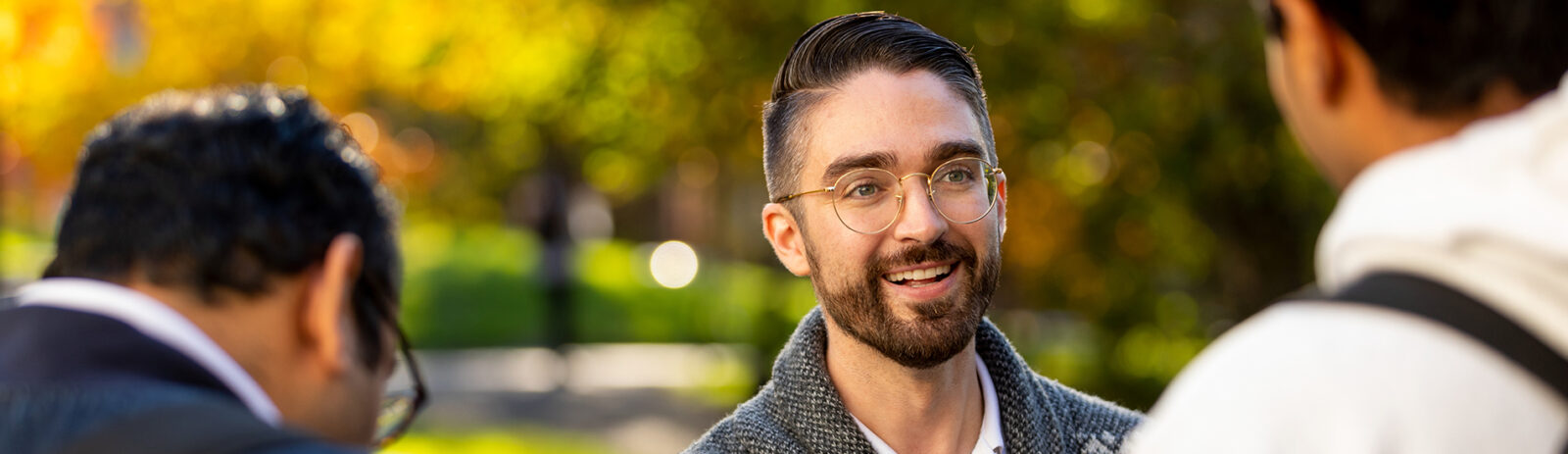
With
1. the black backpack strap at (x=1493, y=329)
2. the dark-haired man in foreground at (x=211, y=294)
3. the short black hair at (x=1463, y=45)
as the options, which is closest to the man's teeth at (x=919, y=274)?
the dark-haired man in foreground at (x=211, y=294)

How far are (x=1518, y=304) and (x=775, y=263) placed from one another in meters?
18.1

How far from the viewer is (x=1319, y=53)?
4.40ft

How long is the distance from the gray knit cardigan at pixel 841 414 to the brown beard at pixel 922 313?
0.52 ft

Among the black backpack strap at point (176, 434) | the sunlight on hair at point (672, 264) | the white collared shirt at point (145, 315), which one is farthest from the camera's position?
the sunlight on hair at point (672, 264)

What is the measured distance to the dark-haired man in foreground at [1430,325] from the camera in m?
1.11

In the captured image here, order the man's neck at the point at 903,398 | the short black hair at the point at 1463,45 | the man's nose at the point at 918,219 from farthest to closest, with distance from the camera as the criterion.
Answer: the man's neck at the point at 903,398, the man's nose at the point at 918,219, the short black hair at the point at 1463,45

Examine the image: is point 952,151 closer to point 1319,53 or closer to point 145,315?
point 1319,53

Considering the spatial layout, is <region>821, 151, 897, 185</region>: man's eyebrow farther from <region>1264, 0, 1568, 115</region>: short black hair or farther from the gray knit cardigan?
<region>1264, 0, 1568, 115</region>: short black hair

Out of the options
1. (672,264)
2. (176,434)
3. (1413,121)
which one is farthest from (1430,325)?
(672,264)

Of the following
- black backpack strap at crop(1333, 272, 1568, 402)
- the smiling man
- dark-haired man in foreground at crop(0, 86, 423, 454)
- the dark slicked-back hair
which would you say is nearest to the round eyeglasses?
the smiling man

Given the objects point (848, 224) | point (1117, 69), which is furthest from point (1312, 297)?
point (1117, 69)

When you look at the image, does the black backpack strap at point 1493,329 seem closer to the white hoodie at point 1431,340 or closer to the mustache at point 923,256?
the white hoodie at point 1431,340

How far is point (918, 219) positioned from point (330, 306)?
136 cm

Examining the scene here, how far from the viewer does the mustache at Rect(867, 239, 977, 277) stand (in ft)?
9.26
